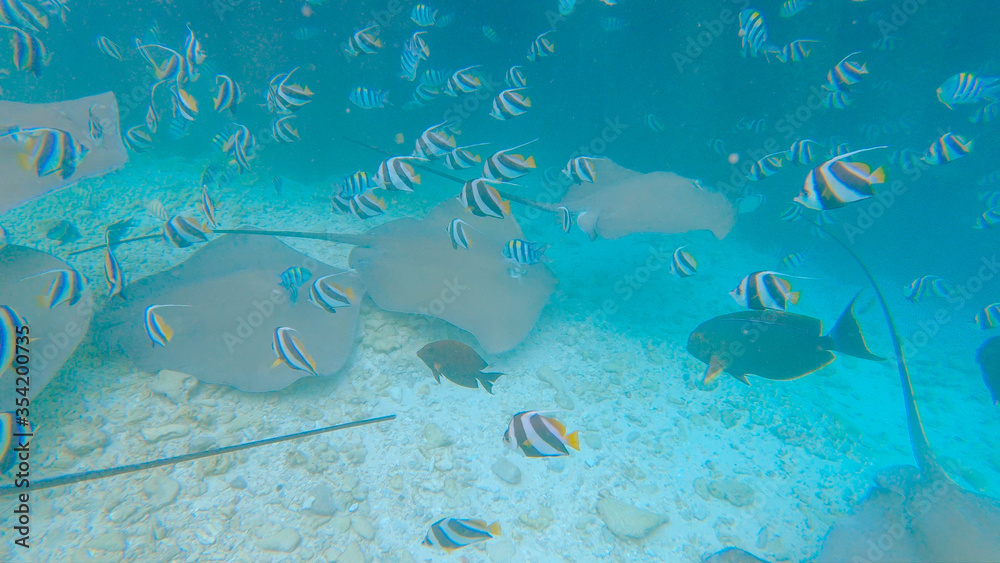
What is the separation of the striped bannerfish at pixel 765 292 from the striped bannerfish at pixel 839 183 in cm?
63

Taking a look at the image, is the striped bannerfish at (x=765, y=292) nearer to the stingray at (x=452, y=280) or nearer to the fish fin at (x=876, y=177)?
the fish fin at (x=876, y=177)

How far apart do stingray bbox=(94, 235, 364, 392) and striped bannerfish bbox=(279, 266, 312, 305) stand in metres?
0.08

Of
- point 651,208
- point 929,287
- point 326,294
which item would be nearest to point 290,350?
point 326,294

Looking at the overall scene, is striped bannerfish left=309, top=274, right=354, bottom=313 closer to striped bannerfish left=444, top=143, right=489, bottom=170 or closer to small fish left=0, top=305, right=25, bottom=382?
small fish left=0, top=305, right=25, bottom=382

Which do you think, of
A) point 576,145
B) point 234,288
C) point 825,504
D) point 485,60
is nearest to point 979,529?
point 825,504

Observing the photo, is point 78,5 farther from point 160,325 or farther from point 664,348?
point 664,348

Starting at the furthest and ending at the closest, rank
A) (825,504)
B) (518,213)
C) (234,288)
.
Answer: (518,213) < (234,288) < (825,504)

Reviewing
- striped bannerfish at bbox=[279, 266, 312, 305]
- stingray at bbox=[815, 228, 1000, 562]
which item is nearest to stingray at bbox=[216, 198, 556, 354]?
striped bannerfish at bbox=[279, 266, 312, 305]

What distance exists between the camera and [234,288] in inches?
163

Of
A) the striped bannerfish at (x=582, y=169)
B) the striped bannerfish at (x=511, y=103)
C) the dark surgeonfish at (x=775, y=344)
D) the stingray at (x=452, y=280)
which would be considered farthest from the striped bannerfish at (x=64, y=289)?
the dark surgeonfish at (x=775, y=344)

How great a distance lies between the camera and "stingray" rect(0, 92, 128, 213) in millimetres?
3217

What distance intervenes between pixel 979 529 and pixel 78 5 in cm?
1841

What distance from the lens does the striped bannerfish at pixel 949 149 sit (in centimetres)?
482

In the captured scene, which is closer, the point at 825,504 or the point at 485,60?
the point at 825,504
